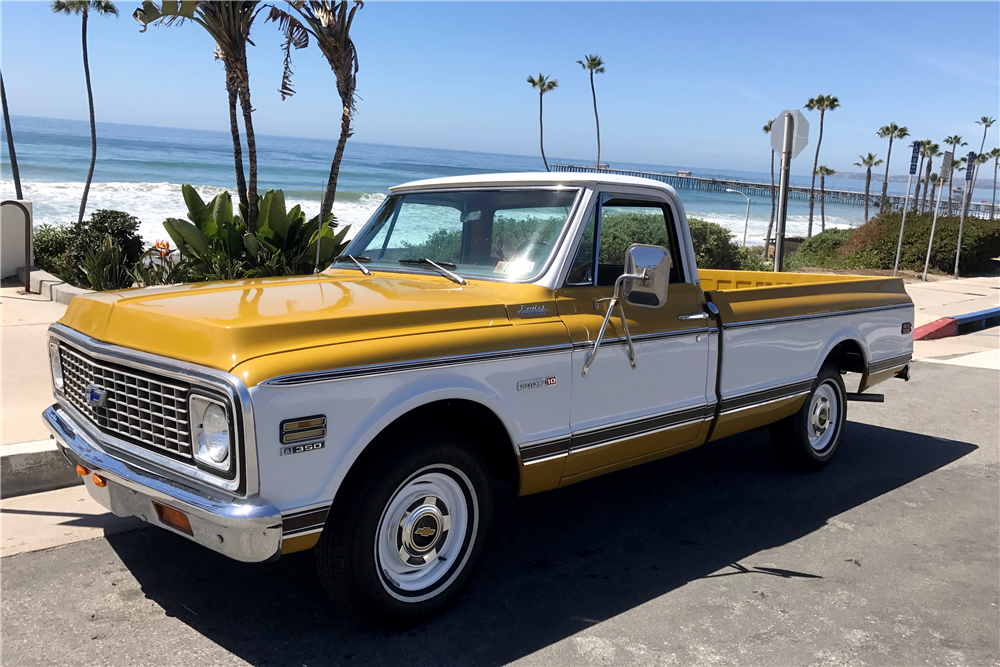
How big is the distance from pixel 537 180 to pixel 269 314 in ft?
5.70

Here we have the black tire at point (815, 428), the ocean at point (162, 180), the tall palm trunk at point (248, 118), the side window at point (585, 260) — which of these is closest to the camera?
the side window at point (585, 260)

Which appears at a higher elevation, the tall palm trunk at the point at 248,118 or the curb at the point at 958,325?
the tall palm trunk at the point at 248,118

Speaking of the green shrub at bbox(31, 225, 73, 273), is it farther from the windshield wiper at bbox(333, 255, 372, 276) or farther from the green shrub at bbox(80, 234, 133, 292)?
the windshield wiper at bbox(333, 255, 372, 276)

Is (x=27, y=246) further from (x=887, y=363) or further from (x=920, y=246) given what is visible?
→ (x=920, y=246)

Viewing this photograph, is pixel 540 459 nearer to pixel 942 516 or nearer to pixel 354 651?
pixel 354 651

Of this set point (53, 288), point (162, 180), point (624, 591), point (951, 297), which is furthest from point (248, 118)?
point (162, 180)

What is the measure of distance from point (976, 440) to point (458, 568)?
5.39m

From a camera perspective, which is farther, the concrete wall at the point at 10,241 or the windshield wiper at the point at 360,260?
A: the concrete wall at the point at 10,241

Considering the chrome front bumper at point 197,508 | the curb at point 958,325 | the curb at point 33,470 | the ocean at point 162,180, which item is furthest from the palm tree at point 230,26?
the ocean at point 162,180

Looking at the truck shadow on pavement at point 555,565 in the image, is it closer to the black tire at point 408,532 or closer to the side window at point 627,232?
the black tire at point 408,532

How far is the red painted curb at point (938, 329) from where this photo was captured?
12273 millimetres

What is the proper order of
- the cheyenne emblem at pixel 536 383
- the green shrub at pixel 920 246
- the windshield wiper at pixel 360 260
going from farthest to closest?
the green shrub at pixel 920 246 < the windshield wiper at pixel 360 260 < the cheyenne emblem at pixel 536 383

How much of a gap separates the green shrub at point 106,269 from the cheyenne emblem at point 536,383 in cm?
863

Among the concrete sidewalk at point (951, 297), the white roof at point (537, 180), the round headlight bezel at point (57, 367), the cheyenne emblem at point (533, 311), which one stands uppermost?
the white roof at point (537, 180)
